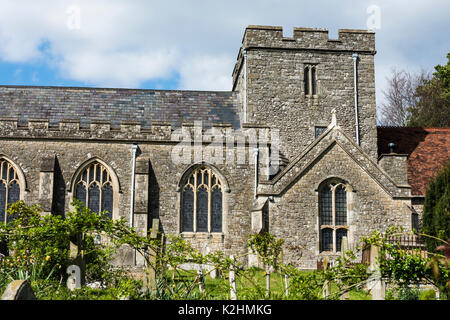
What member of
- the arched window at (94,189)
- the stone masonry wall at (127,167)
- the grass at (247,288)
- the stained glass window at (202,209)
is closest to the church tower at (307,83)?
the stone masonry wall at (127,167)

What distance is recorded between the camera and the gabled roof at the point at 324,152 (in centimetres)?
1847

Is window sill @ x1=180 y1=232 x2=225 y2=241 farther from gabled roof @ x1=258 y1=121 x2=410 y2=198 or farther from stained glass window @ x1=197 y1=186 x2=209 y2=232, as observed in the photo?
gabled roof @ x1=258 y1=121 x2=410 y2=198

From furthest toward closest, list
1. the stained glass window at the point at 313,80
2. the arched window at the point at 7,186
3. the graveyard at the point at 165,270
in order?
the stained glass window at the point at 313,80
the arched window at the point at 7,186
the graveyard at the point at 165,270

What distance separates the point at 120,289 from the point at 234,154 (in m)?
12.1

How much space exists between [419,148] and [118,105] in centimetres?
1269

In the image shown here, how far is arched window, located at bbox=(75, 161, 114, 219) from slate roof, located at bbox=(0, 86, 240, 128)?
2667mm

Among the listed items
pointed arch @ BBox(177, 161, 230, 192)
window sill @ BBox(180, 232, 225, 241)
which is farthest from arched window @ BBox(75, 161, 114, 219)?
window sill @ BBox(180, 232, 225, 241)

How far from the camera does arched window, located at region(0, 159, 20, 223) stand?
63.8ft

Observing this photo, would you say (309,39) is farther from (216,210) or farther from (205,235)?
(205,235)

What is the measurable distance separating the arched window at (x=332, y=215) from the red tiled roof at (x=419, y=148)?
A: 125 inches

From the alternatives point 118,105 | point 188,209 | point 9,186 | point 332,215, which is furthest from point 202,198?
point 9,186

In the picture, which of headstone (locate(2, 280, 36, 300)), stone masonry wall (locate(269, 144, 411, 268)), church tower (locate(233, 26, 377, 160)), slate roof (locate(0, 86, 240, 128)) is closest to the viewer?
headstone (locate(2, 280, 36, 300))

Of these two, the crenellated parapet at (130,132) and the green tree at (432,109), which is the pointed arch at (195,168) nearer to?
the crenellated parapet at (130,132)
